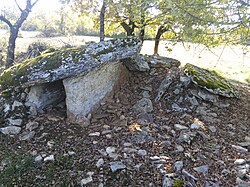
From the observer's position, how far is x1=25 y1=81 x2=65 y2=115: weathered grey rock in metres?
4.86

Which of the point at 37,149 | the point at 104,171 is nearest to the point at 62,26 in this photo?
the point at 37,149

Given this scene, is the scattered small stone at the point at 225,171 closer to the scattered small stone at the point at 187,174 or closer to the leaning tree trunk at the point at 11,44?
the scattered small stone at the point at 187,174

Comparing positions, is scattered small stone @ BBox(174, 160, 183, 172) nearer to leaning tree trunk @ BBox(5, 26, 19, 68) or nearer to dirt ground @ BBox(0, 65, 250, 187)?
dirt ground @ BBox(0, 65, 250, 187)

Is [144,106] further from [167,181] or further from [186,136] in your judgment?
[167,181]

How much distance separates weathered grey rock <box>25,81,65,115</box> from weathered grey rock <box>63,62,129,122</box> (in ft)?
1.86

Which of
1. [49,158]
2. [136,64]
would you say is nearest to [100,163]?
[49,158]

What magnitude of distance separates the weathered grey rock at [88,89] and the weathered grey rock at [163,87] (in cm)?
101

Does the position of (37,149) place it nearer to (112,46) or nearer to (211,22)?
(112,46)

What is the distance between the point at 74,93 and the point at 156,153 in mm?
1899

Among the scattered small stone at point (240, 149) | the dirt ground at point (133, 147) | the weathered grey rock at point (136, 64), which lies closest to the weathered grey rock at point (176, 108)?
the dirt ground at point (133, 147)

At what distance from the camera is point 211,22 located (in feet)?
13.5

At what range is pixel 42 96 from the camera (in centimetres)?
493

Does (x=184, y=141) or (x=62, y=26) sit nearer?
(x=184, y=141)

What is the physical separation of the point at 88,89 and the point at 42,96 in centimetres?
98
